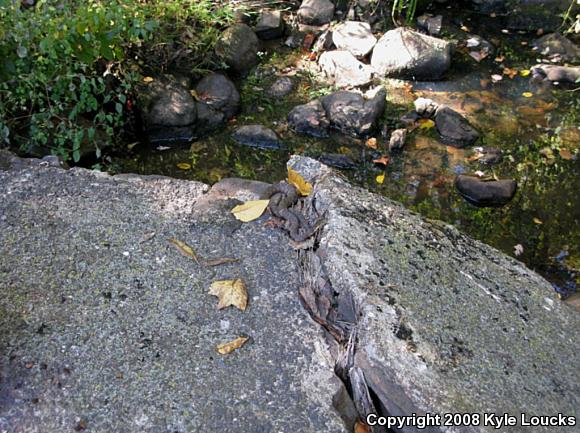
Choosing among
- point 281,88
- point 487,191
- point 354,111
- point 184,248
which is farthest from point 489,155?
point 184,248

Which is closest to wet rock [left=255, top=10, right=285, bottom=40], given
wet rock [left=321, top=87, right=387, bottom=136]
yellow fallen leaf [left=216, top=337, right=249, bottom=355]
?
wet rock [left=321, top=87, right=387, bottom=136]

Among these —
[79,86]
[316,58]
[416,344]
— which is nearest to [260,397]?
[416,344]

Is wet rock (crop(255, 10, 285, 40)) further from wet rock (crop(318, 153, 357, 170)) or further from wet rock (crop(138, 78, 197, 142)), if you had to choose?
wet rock (crop(318, 153, 357, 170))

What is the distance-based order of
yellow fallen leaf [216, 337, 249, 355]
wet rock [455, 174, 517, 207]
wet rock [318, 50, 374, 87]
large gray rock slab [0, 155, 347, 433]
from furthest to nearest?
wet rock [318, 50, 374, 87] < wet rock [455, 174, 517, 207] < yellow fallen leaf [216, 337, 249, 355] < large gray rock slab [0, 155, 347, 433]

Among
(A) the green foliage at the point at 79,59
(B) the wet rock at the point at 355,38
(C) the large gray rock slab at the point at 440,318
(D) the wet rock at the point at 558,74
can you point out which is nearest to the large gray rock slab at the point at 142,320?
(C) the large gray rock slab at the point at 440,318

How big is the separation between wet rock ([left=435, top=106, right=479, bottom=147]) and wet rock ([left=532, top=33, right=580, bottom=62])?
6.05 ft

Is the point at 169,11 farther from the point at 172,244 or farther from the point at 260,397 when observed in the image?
the point at 260,397

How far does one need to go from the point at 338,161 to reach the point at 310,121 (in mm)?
497

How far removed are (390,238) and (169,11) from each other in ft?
9.60

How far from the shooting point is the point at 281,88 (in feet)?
16.8

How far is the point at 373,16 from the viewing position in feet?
19.8

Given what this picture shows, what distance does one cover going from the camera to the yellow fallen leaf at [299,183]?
282 cm

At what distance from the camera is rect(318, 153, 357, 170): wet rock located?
434cm

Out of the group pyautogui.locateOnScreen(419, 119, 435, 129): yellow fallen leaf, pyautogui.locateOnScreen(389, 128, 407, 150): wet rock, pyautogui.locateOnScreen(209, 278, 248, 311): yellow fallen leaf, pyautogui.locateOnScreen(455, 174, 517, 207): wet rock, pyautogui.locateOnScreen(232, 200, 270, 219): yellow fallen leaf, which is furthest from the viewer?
pyautogui.locateOnScreen(419, 119, 435, 129): yellow fallen leaf
